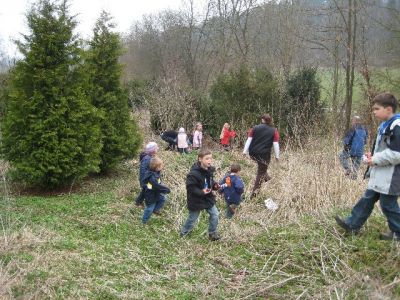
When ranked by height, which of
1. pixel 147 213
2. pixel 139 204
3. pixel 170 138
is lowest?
pixel 139 204

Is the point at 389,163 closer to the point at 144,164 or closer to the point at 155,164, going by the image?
the point at 155,164

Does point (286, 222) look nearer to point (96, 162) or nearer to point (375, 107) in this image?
point (375, 107)

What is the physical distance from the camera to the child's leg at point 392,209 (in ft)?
15.2

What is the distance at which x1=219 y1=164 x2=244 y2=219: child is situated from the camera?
7234mm

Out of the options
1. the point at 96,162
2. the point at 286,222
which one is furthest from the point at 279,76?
the point at 286,222

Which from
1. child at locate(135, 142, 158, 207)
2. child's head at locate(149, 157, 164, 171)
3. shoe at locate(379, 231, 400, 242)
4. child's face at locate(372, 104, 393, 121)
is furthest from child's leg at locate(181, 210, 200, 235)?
child's face at locate(372, 104, 393, 121)

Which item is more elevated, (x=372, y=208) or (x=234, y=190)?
(x=372, y=208)

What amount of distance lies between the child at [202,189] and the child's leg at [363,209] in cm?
191

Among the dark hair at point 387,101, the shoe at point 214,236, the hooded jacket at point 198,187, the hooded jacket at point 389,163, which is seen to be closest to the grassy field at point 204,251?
the shoe at point 214,236

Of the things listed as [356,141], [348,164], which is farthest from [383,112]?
[356,141]

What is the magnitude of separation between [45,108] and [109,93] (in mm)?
2157

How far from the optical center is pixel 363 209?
489cm

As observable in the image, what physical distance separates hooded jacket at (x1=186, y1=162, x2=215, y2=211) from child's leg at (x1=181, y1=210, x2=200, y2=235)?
141mm

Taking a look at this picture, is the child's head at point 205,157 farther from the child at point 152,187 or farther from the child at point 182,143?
the child at point 182,143
